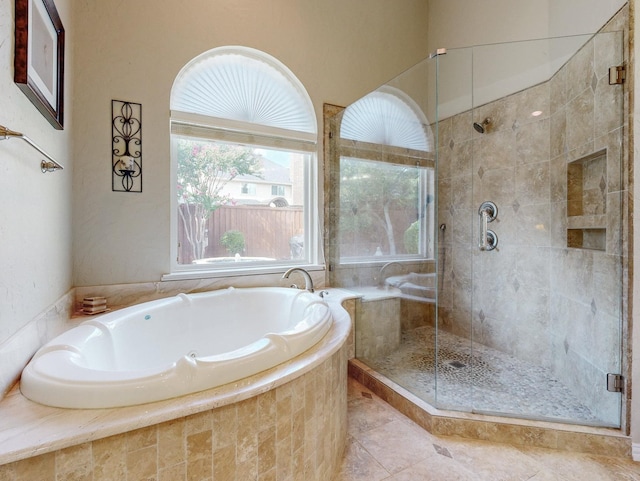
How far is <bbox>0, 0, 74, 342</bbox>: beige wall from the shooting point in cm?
90

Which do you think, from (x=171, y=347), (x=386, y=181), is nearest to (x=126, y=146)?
(x=171, y=347)

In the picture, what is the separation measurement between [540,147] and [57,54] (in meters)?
3.00

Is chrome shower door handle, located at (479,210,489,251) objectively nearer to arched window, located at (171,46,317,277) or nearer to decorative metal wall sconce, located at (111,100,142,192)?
arched window, located at (171,46,317,277)

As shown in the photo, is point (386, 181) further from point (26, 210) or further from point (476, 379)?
point (26, 210)

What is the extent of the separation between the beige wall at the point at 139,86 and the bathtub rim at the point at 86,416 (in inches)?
46.5

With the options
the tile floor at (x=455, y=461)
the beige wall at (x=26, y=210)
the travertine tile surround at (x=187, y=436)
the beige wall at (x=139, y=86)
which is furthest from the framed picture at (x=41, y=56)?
the tile floor at (x=455, y=461)

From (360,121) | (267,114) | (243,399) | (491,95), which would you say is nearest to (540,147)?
(491,95)

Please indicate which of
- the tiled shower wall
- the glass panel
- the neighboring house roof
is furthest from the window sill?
the tiled shower wall

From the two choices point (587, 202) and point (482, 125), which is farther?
point (482, 125)

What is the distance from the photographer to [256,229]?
8.07ft

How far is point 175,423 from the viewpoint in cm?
77

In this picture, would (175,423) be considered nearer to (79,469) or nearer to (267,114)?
(79,469)

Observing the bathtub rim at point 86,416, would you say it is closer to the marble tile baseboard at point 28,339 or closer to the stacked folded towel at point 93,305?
the marble tile baseboard at point 28,339

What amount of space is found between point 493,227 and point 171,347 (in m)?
2.55
